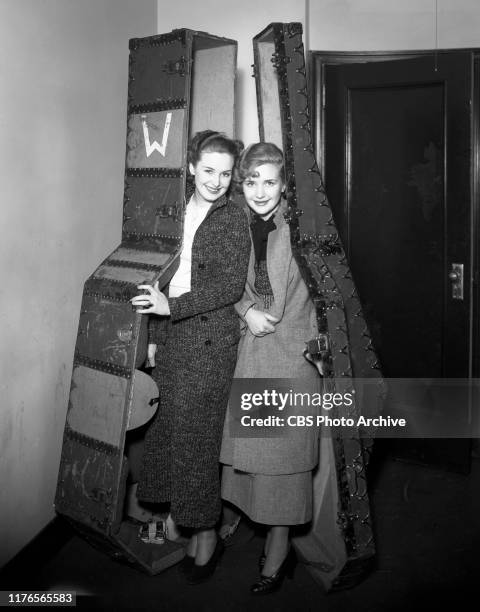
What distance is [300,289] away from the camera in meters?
2.51

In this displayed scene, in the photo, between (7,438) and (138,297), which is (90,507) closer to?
(7,438)

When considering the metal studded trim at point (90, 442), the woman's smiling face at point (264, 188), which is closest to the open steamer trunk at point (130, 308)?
the metal studded trim at point (90, 442)

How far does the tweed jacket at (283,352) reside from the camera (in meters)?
2.48

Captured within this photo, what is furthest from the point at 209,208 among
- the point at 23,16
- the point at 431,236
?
the point at 431,236

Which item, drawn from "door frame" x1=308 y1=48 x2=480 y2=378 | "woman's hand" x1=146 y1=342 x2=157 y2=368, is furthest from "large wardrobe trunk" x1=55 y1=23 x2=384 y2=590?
"door frame" x1=308 y1=48 x2=480 y2=378

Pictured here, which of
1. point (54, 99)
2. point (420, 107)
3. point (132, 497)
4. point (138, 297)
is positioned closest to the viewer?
point (138, 297)

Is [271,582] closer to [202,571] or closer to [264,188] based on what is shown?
[202,571]

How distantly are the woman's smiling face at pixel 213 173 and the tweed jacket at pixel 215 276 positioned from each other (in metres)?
0.04

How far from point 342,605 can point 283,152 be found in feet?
5.42

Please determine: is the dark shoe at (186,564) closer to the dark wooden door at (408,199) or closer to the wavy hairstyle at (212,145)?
the wavy hairstyle at (212,145)

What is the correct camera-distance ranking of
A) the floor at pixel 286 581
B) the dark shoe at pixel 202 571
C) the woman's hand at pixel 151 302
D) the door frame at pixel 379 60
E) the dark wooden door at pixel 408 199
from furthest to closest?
the door frame at pixel 379 60 → the dark wooden door at pixel 408 199 → the dark shoe at pixel 202 571 → the floor at pixel 286 581 → the woman's hand at pixel 151 302

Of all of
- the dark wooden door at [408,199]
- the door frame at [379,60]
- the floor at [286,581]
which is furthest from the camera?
the door frame at [379,60]

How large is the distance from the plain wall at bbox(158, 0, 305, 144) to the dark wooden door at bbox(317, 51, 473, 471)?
0.44 metres

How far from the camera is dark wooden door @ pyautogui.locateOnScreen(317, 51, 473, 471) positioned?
3.71 meters
